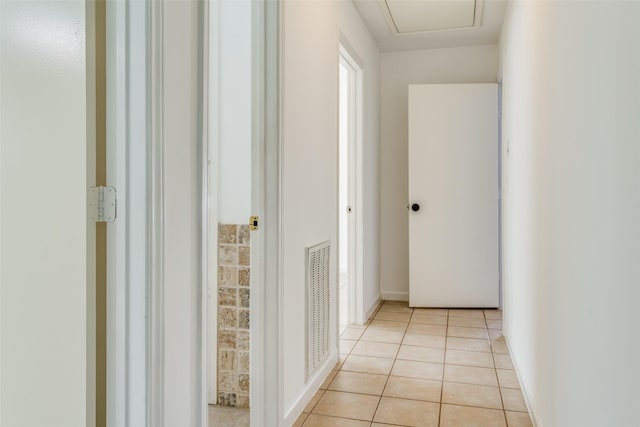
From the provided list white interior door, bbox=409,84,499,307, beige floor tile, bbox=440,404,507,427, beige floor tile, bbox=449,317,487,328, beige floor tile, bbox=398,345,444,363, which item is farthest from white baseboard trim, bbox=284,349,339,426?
white interior door, bbox=409,84,499,307

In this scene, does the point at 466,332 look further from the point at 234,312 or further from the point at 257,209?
the point at 257,209

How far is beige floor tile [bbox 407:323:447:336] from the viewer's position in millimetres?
3689

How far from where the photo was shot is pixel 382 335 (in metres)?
3.62

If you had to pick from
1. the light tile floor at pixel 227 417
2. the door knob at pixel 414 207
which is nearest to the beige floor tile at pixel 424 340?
the door knob at pixel 414 207

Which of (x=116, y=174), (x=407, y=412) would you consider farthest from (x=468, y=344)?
(x=116, y=174)

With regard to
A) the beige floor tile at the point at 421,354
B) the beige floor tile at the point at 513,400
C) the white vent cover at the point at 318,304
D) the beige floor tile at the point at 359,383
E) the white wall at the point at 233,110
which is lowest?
the beige floor tile at the point at 359,383

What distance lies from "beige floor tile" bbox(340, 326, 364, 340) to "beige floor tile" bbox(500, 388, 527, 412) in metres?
1.22

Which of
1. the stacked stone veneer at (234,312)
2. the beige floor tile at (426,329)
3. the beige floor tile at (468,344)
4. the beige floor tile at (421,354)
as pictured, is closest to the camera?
the stacked stone veneer at (234,312)

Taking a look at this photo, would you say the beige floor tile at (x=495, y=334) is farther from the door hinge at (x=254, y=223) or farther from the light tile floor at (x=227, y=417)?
the door hinge at (x=254, y=223)

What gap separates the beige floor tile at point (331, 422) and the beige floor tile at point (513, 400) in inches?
29.0

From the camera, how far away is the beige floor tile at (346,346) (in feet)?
10.8
